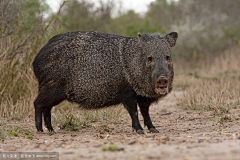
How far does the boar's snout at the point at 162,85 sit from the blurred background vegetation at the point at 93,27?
90.8 inches

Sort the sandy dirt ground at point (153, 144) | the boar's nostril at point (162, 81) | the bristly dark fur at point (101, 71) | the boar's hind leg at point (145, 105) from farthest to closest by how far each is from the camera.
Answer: the boar's hind leg at point (145, 105), the bristly dark fur at point (101, 71), the boar's nostril at point (162, 81), the sandy dirt ground at point (153, 144)

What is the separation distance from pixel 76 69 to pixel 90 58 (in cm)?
23

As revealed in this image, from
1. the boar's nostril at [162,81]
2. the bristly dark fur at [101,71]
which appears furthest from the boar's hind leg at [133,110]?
the boar's nostril at [162,81]

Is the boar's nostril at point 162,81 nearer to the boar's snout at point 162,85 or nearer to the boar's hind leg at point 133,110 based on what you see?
the boar's snout at point 162,85

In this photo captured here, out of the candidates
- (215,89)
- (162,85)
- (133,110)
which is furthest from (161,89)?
(215,89)

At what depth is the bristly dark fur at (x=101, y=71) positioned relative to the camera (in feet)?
12.9

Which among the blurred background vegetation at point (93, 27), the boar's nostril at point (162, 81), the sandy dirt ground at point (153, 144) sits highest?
the blurred background vegetation at point (93, 27)

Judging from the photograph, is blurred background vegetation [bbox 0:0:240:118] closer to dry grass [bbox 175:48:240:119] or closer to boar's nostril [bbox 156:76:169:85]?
dry grass [bbox 175:48:240:119]

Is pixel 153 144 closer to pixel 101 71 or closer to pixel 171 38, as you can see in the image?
pixel 101 71

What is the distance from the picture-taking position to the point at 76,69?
4.09 meters

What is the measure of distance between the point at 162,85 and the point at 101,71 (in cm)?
84

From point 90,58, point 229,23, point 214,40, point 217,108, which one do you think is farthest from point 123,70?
point 229,23

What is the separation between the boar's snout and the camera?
11.7 ft

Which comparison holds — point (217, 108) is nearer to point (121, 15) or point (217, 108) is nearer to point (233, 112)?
point (233, 112)
